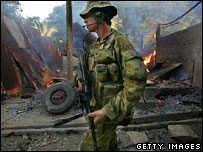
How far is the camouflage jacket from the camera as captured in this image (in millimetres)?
1173

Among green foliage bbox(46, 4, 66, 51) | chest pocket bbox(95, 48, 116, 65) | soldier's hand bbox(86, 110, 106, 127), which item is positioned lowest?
soldier's hand bbox(86, 110, 106, 127)

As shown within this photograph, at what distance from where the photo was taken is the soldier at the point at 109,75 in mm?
1178

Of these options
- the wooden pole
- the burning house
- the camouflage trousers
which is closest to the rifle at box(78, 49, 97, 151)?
the camouflage trousers

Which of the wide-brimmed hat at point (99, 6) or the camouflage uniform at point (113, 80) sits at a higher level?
the wide-brimmed hat at point (99, 6)

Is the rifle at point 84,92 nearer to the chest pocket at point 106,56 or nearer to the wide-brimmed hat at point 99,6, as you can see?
the chest pocket at point 106,56

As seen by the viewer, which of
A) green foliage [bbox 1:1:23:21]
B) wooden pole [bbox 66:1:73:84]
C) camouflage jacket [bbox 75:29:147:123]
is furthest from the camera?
green foliage [bbox 1:1:23:21]

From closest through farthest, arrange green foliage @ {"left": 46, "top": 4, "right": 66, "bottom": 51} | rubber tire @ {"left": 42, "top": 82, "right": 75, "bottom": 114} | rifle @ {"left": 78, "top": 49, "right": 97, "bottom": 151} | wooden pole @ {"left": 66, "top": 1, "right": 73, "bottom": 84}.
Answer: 1. rifle @ {"left": 78, "top": 49, "right": 97, "bottom": 151}
2. rubber tire @ {"left": 42, "top": 82, "right": 75, "bottom": 114}
3. wooden pole @ {"left": 66, "top": 1, "right": 73, "bottom": 84}
4. green foliage @ {"left": 46, "top": 4, "right": 66, "bottom": 51}

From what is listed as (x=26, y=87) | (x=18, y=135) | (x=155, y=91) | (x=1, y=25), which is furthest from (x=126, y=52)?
(x=1, y=25)

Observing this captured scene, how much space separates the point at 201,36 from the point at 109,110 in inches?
278

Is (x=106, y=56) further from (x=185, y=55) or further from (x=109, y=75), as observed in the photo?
(x=185, y=55)

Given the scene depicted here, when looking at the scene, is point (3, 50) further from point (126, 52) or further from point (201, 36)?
point (201, 36)

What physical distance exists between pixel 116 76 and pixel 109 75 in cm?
8

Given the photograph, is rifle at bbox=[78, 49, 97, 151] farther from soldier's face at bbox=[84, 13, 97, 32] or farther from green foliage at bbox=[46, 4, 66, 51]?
green foliage at bbox=[46, 4, 66, 51]

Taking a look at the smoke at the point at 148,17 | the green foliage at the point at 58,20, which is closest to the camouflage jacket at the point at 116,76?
the smoke at the point at 148,17
